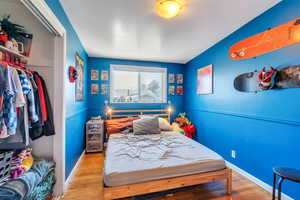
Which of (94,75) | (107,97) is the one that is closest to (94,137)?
(107,97)

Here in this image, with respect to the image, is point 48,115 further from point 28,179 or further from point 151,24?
point 151,24

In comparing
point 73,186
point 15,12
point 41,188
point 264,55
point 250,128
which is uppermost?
point 15,12

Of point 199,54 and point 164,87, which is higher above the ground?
point 199,54

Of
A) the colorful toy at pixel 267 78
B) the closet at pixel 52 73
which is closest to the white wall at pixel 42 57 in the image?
the closet at pixel 52 73

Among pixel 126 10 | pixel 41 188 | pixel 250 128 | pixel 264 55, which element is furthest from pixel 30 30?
pixel 250 128

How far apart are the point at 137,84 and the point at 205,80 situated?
195cm

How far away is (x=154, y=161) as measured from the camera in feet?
5.23

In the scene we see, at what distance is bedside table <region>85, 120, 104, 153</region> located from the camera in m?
2.98

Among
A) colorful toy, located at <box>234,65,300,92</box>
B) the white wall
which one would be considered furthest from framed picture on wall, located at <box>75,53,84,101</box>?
colorful toy, located at <box>234,65,300,92</box>

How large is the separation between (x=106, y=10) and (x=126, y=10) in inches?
10.9

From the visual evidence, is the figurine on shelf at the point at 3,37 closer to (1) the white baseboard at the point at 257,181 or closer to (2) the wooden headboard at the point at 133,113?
(2) the wooden headboard at the point at 133,113

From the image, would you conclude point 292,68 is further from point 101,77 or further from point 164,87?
point 101,77

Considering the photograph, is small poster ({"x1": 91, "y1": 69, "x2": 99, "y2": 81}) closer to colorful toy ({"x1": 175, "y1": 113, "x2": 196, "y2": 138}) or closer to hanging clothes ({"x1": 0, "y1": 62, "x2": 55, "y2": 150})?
hanging clothes ({"x1": 0, "y1": 62, "x2": 55, "y2": 150})

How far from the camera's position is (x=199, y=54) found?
11.0 feet
